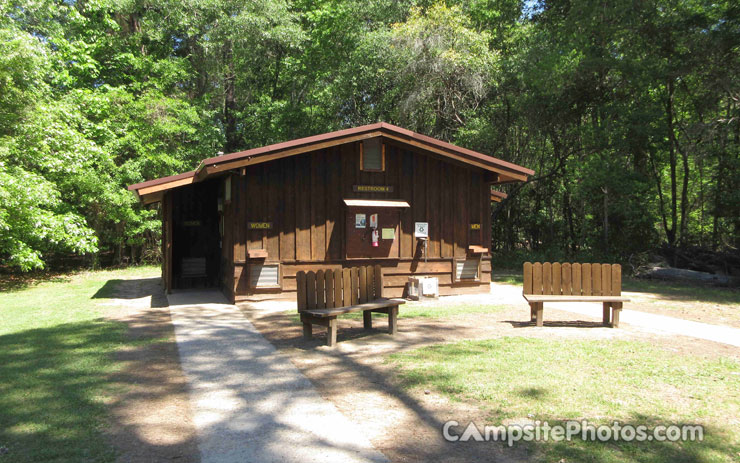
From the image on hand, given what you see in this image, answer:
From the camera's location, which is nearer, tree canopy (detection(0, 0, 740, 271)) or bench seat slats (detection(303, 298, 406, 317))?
bench seat slats (detection(303, 298, 406, 317))

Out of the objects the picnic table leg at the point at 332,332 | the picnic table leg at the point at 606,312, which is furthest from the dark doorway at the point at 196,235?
the picnic table leg at the point at 606,312

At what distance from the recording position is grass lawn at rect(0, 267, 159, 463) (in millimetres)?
3457

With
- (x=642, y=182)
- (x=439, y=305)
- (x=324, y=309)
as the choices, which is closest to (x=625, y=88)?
(x=642, y=182)

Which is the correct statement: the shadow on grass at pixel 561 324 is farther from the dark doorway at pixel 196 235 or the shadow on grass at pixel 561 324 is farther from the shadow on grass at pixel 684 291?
the dark doorway at pixel 196 235

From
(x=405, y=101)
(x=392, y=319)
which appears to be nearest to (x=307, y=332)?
(x=392, y=319)

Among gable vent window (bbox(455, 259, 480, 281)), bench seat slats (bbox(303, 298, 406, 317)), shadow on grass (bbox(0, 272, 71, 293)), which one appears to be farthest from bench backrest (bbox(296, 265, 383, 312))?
shadow on grass (bbox(0, 272, 71, 293))

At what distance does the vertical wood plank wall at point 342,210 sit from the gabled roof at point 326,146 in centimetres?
53

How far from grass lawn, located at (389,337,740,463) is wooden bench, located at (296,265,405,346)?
0.98m

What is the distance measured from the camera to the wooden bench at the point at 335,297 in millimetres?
6523

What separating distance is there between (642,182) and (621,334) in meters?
12.9

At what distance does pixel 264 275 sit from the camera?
10.6m

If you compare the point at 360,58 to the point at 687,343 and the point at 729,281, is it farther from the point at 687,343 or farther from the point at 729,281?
the point at 687,343

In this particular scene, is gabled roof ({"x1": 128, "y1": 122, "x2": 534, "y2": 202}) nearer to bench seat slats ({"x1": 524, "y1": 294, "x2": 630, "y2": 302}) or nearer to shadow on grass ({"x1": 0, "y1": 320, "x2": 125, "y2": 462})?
shadow on grass ({"x1": 0, "y1": 320, "x2": 125, "y2": 462})
